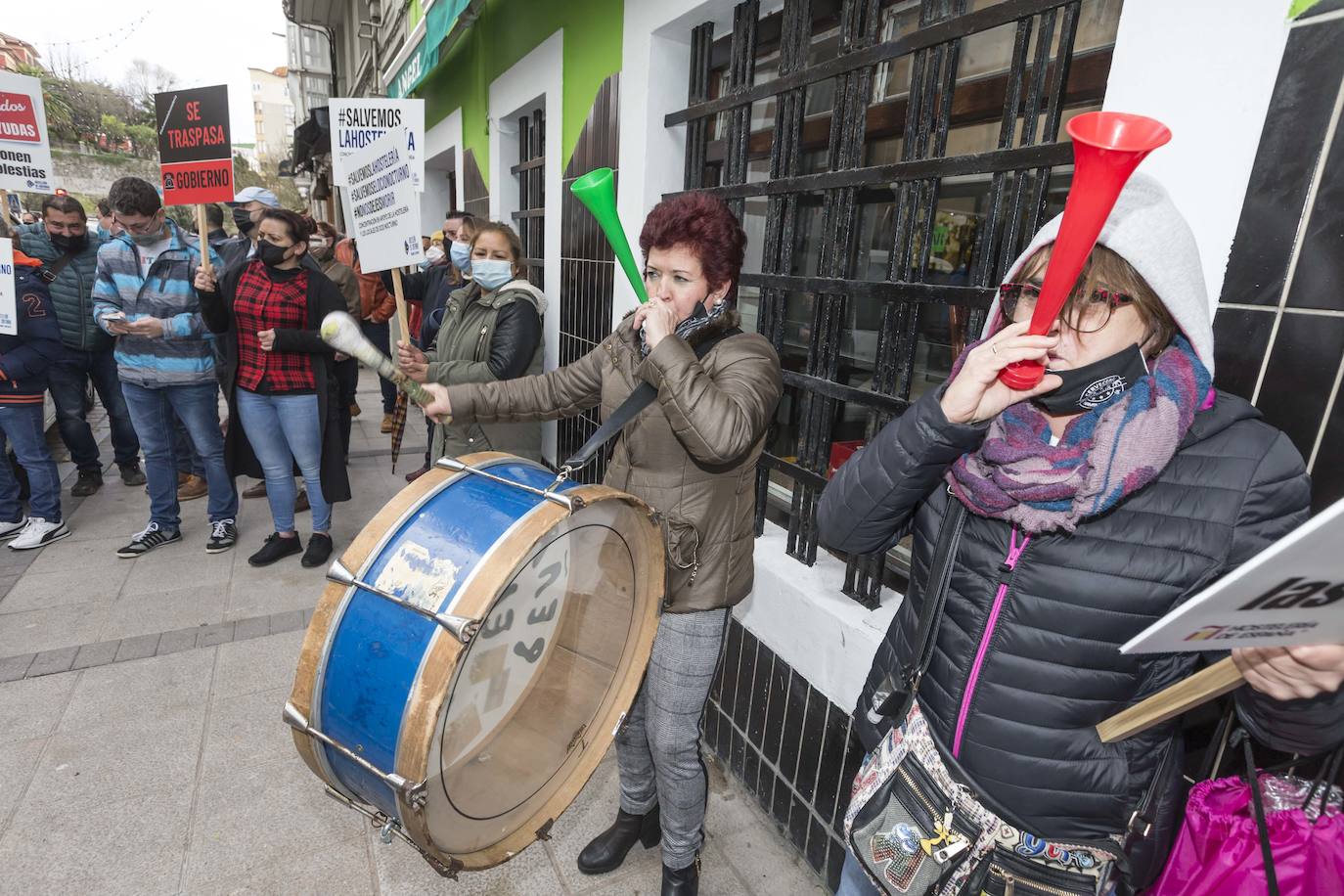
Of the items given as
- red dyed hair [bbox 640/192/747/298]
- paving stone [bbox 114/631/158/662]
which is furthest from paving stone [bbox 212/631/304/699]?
red dyed hair [bbox 640/192/747/298]

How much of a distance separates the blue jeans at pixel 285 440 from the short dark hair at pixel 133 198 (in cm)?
107

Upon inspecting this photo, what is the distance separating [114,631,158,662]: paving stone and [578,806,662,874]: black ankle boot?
238 centimetres

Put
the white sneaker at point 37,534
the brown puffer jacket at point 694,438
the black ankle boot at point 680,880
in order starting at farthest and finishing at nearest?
the white sneaker at point 37,534 → the black ankle boot at point 680,880 → the brown puffer jacket at point 694,438

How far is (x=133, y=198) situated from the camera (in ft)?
12.0

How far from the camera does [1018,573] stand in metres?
1.17

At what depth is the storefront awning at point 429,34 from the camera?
5.08m

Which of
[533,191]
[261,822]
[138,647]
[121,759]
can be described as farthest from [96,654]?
[533,191]

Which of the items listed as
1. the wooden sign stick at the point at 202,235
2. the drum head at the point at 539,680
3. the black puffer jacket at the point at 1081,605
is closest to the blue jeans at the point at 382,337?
the wooden sign stick at the point at 202,235

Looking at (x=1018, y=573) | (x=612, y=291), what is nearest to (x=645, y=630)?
(x=1018, y=573)

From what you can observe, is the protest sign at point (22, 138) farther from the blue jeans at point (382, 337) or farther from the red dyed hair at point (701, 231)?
the red dyed hair at point (701, 231)

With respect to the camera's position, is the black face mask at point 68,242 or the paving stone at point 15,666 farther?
the black face mask at point 68,242

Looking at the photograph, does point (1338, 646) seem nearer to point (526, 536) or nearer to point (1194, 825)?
point (1194, 825)

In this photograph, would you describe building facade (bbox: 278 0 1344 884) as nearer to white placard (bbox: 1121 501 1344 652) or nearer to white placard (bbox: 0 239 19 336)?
white placard (bbox: 1121 501 1344 652)

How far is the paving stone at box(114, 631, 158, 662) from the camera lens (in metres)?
3.18
